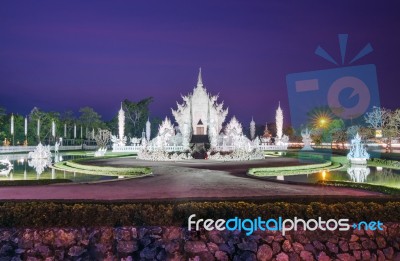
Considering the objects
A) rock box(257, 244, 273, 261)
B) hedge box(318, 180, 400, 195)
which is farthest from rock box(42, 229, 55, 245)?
hedge box(318, 180, 400, 195)

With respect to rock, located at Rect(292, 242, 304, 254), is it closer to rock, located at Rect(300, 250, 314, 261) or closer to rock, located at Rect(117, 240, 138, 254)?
rock, located at Rect(300, 250, 314, 261)

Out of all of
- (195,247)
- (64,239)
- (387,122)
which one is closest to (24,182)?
(64,239)

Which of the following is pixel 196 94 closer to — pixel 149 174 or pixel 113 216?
pixel 149 174

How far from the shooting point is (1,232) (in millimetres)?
7996

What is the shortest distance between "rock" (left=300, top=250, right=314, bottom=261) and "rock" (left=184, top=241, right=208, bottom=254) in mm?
2017

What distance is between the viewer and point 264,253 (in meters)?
7.94

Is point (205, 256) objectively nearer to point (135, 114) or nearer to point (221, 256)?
point (221, 256)

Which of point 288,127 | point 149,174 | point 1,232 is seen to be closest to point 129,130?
point 288,127

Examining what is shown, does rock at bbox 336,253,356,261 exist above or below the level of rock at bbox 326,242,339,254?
below

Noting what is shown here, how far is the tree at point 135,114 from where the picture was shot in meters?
65.9

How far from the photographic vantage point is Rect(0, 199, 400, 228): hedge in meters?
8.05

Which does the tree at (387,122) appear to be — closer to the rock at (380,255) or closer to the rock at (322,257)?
the rock at (380,255)

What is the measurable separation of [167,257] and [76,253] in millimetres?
1900

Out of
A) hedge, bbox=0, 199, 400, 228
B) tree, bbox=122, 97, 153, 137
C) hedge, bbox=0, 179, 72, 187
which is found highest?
tree, bbox=122, 97, 153, 137
